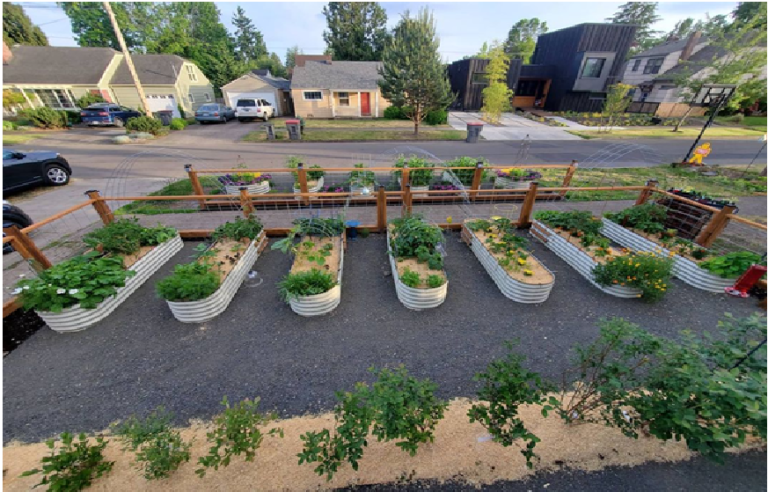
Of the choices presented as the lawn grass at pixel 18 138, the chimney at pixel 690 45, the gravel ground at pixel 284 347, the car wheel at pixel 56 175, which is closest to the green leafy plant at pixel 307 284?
the gravel ground at pixel 284 347

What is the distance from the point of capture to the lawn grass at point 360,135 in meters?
17.4

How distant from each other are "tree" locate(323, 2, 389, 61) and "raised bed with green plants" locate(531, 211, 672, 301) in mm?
39160

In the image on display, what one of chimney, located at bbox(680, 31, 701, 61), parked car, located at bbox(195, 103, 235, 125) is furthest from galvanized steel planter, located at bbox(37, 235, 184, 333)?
chimney, located at bbox(680, 31, 701, 61)

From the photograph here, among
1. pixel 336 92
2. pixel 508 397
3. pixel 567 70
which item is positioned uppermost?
pixel 567 70

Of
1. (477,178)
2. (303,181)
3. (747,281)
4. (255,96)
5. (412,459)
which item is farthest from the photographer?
(255,96)

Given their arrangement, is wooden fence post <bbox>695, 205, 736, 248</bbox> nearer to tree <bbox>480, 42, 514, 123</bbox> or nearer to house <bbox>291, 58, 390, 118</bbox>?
tree <bbox>480, 42, 514, 123</bbox>

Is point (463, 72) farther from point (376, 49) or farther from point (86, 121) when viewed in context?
point (86, 121)

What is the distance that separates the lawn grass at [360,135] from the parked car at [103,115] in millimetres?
10285

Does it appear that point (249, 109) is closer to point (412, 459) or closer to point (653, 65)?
point (412, 459)

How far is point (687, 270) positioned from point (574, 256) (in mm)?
1751

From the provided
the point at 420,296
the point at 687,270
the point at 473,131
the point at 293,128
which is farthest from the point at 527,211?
the point at 293,128

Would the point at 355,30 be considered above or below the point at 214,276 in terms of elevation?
above

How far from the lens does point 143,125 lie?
1716 centimetres

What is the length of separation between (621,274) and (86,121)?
1174 inches
